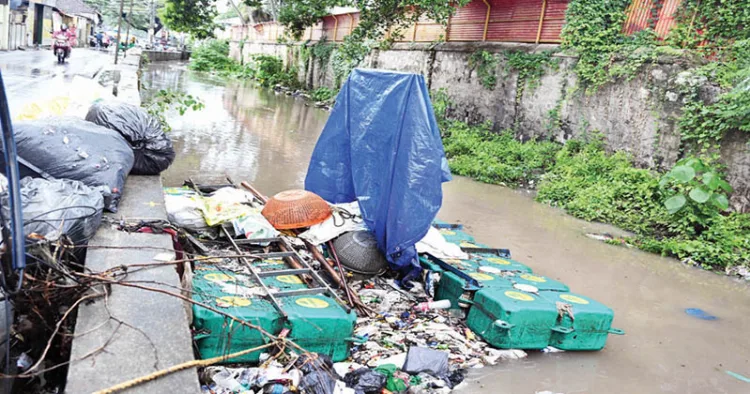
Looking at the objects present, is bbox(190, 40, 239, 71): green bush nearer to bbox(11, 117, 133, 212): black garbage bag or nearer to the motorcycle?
the motorcycle

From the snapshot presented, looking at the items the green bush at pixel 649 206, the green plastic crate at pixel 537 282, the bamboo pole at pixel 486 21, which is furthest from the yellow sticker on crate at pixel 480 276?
the bamboo pole at pixel 486 21

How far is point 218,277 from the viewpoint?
11.4 ft

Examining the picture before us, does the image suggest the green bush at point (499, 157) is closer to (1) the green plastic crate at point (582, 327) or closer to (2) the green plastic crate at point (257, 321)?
(1) the green plastic crate at point (582, 327)

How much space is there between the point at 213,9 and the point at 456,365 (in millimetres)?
15562

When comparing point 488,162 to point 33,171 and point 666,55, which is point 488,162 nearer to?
point 666,55

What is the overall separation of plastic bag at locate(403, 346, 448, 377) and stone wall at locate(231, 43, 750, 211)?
5.46 m

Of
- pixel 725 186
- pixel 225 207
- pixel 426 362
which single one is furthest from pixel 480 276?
pixel 725 186

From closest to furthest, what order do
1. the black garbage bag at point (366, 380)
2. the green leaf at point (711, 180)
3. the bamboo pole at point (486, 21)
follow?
the black garbage bag at point (366, 380) → the green leaf at point (711, 180) → the bamboo pole at point (486, 21)

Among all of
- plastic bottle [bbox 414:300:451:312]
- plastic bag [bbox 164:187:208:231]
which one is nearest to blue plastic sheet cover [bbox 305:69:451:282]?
plastic bottle [bbox 414:300:451:312]

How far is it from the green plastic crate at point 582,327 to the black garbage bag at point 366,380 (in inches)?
51.8

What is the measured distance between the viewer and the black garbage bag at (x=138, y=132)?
4680 millimetres

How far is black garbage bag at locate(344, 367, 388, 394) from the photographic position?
3.00 meters

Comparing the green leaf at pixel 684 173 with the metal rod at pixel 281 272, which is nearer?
the metal rod at pixel 281 272

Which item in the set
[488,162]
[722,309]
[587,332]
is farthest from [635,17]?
[587,332]
